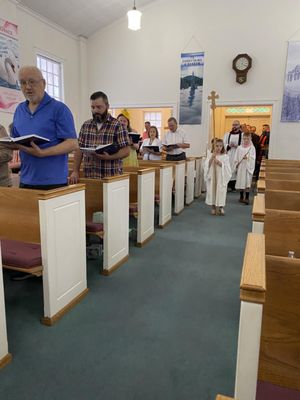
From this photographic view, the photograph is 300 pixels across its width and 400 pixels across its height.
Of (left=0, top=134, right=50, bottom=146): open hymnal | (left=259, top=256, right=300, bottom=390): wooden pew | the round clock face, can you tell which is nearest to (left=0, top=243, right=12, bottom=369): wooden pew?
(left=0, top=134, right=50, bottom=146): open hymnal

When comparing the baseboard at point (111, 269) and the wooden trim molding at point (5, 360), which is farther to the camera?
the baseboard at point (111, 269)

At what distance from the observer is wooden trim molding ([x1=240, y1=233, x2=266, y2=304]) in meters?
0.75

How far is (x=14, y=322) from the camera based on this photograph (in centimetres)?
207

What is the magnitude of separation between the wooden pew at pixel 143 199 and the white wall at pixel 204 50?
455 centimetres

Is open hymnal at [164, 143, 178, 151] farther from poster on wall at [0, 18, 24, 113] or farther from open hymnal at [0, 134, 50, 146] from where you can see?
open hymnal at [0, 134, 50, 146]

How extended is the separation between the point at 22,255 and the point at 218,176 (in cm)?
361

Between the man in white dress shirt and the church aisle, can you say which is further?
the man in white dress shirt

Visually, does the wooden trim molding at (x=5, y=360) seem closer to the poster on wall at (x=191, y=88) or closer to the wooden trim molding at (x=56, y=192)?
the wooden trim molding at (x=56, y=192)

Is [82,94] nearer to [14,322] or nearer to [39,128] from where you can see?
[39,128]

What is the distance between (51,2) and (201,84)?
349 centimetres

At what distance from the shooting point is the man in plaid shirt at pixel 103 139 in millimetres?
2914

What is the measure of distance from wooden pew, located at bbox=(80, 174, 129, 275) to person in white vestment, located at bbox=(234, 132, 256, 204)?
3.54m

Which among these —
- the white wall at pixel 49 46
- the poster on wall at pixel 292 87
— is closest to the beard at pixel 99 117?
the white wall at pixel 49 46

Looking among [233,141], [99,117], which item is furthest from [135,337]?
[233,141]
